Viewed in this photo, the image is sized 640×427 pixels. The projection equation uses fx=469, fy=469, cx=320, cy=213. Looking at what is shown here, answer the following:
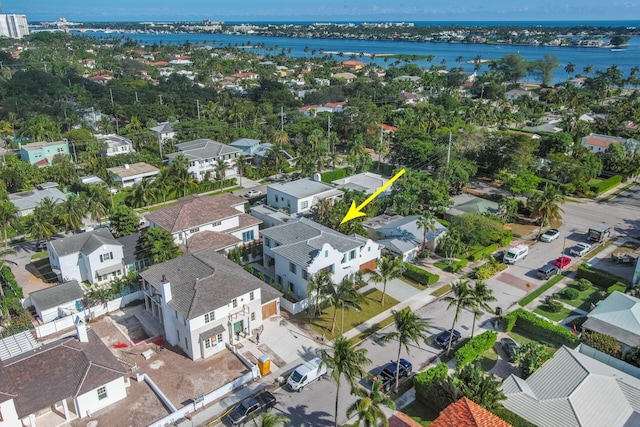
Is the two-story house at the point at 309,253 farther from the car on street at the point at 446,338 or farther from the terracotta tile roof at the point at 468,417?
the terracotta tile roof at the point at 468,417

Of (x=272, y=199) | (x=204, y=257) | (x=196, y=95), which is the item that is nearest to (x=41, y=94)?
(x=196, y=95)

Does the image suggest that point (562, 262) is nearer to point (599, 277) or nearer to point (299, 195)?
point (599, 277)

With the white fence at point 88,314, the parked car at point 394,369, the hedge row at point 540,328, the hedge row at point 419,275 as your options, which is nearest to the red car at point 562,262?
the hedge row at point 540,328

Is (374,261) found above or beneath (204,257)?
beneath

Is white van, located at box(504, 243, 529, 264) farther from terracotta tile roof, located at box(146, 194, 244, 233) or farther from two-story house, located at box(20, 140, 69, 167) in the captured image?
two-story house, located at box(20, 140, 69, 167)

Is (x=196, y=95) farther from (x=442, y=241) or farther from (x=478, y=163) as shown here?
(x=442, y=241)

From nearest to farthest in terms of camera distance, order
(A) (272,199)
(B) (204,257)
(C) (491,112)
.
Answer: (B) (204,257) → (A) (272,199) → (C) (491,112)

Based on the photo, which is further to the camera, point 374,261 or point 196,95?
point 196,95
